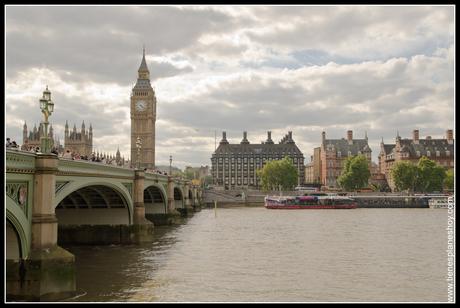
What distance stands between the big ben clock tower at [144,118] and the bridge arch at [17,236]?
4985 inches

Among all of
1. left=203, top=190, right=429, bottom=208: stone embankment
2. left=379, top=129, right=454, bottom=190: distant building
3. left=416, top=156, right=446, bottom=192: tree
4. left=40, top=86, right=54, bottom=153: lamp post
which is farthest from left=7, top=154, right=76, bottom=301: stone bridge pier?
left=379, top=129, right=454, bottom=190: distant building

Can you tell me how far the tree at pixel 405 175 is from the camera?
111688 millimetres

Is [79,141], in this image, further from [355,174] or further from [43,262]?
[43,262]

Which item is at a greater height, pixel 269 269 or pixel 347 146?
pixel 347 146

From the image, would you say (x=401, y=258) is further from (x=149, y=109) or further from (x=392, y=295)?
(x=149, y=109)

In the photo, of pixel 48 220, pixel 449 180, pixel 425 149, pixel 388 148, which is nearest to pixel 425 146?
pixel 425 149

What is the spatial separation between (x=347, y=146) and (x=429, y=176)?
3857 cm

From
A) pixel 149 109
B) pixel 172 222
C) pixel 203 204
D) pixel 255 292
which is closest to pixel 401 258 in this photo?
pixel 255 292

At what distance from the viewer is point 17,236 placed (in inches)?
687

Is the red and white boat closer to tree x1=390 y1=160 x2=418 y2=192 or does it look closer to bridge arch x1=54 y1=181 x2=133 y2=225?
tree x1=390 y1=160 x2=418 y2=192

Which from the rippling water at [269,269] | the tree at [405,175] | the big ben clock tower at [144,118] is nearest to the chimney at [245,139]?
the big ben clock tower at [144,118]

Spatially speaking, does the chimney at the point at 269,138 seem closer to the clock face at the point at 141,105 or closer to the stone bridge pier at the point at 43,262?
the clock face at the point at 141,105

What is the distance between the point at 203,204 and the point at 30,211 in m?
88.2

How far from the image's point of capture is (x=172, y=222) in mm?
53938
